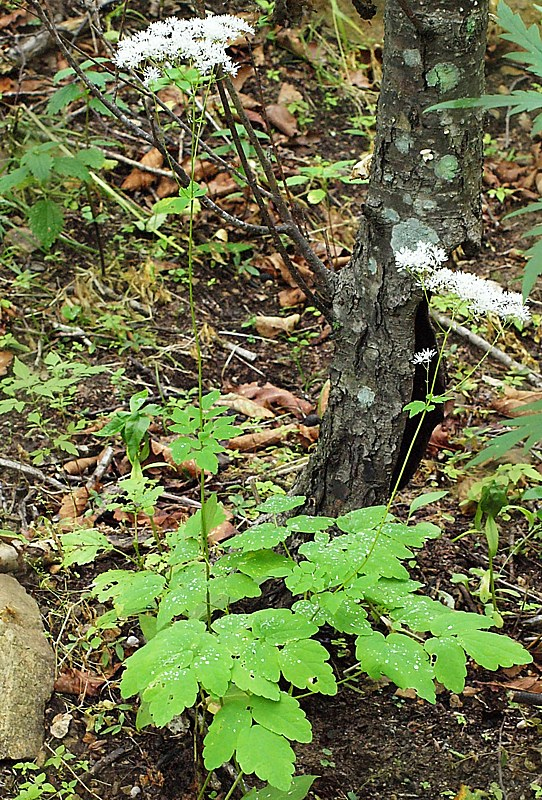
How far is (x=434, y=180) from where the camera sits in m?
1.85

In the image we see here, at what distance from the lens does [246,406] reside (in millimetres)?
3002

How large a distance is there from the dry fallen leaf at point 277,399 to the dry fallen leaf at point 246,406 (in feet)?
0.11

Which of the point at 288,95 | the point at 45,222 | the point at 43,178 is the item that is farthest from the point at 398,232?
the point at 288,95

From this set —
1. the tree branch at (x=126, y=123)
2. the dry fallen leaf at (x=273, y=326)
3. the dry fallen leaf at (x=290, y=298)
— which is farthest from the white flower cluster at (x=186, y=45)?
the dry fallen leaf at (x=290, y=298)

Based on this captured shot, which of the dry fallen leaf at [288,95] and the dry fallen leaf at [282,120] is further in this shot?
the dry fallen leaf at [288,95]

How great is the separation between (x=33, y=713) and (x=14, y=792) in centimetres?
19

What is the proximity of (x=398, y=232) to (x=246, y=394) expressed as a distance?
51.6 inches

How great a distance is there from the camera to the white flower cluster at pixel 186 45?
5.01 ft

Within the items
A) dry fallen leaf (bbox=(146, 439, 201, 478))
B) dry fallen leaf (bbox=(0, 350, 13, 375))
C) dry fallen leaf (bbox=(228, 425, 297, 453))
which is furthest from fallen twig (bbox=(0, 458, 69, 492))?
dry fallen leaf (bbox=(228, 425, 297, 453))

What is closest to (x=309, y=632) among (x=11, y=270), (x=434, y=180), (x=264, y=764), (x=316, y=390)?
(x=264, y=764)

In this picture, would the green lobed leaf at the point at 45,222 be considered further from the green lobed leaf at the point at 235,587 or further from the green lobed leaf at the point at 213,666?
the green lobed leaf at the point at 213,666

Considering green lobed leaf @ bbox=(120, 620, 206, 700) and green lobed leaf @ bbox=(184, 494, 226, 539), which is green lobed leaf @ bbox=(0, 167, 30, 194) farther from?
green lobed leaf @ bbox=(120, 620, 206, 700)

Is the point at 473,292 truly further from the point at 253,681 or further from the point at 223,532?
the point at 223,532

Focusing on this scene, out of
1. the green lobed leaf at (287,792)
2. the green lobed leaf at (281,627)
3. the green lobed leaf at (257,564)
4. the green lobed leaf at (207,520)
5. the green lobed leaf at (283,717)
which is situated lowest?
the green lobed leaf at (287,792)
